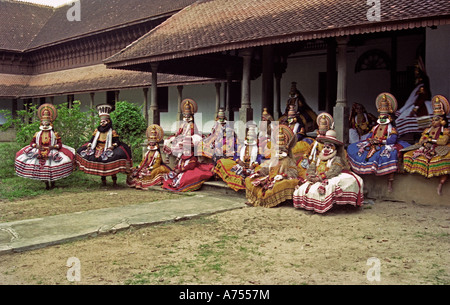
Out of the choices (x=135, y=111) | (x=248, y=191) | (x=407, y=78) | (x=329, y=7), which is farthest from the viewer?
(x=135, y=111)

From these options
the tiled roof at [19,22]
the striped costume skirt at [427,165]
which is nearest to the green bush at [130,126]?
the striped costume skirt at [427,165]

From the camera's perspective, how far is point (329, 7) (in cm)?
939

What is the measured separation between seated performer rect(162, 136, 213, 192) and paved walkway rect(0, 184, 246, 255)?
1.10 m

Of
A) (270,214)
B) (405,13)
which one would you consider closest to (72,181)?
(270,214)

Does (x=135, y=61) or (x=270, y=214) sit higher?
(x=135, y=61)

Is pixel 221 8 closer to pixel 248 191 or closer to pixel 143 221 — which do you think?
pixel 248 191

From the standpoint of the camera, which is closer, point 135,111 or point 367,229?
point 367,229

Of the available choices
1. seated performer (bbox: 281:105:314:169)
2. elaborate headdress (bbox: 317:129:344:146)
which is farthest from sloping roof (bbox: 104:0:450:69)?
elaborate headdress (bbox: 317:129:344:146)

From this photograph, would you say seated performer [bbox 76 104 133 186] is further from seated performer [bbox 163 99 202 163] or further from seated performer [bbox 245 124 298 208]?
seated performer [bbox 245 124 298 208]

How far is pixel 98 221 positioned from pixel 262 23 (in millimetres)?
6075

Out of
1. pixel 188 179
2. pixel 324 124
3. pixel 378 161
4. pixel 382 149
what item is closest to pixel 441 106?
pixel 382 149

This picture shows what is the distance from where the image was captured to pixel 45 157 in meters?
9.98

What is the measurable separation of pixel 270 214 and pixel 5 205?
5.32 m

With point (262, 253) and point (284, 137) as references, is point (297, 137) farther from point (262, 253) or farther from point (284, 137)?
point (262, 253)
